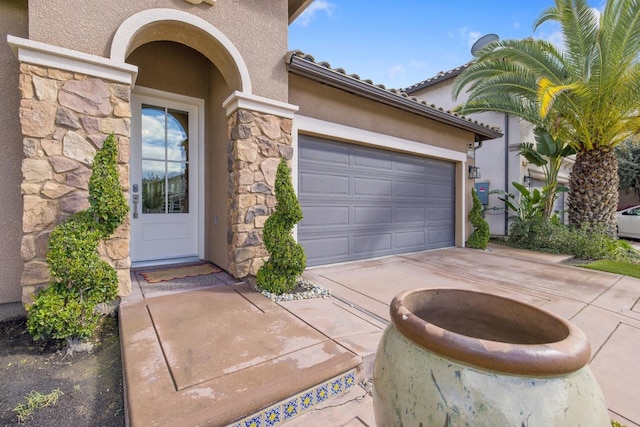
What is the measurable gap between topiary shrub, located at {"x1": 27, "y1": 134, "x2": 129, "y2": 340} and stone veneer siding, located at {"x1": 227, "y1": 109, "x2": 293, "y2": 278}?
4.59 ft

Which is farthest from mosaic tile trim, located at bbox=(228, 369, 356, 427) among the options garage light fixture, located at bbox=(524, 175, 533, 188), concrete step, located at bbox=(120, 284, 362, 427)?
garage light fixture, located at bbox=(524, 175, 533, 188)

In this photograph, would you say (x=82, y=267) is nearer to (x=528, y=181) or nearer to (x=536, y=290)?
(x=536, y=290)

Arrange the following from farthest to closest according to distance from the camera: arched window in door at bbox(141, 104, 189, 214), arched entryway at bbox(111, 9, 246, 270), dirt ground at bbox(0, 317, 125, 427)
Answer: arched window in door at bbox(141, 104, 189, 214)
arched entryway at bbox(111, 9, 246, 270)
dirt ground at bbox(0, 317, 125, 427)

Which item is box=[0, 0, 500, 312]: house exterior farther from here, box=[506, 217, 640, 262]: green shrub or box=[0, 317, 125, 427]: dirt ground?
box=[506, 217, 640, 262]: green shrub

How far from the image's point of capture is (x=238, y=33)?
3881 mm

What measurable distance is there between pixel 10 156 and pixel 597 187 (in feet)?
36.5

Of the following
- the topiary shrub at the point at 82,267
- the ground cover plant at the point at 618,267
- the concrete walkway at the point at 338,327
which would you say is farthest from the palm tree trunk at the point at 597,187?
the topiary shrub at the point at 82,267

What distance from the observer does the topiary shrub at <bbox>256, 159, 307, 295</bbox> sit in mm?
3615

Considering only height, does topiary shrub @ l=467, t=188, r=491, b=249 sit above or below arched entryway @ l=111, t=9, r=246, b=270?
below

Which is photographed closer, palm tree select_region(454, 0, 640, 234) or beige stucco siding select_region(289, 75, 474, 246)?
beige stucco siding select_region(289, 75, 474, 246)

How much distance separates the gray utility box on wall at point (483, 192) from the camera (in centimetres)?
1020

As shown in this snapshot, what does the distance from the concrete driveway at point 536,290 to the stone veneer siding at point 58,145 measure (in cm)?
240

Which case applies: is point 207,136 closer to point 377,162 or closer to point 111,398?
point 377,162

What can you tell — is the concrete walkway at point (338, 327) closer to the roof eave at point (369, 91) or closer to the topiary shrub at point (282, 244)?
the topiary shrub at point (282, 244)
